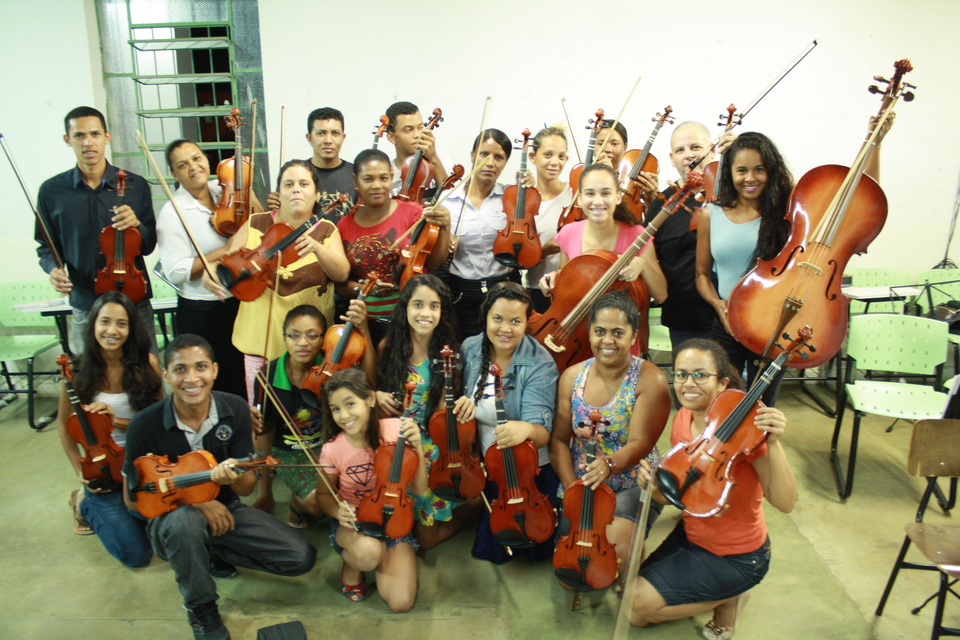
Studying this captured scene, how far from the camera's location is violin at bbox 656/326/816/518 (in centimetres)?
187

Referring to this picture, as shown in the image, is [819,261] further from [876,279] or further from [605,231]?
[876,279]

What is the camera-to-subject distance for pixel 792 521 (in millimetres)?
2883

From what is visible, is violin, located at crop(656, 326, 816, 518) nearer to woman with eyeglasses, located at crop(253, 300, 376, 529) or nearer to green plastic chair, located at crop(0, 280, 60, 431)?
woman with eyeglasses, located at crop(253, 300, 376, 529)

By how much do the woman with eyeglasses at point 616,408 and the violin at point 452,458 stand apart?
1.02 feet

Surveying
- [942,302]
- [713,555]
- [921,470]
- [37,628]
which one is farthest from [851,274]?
[37,628]

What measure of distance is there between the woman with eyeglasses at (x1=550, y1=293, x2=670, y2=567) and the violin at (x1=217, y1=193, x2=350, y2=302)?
1.17 meters

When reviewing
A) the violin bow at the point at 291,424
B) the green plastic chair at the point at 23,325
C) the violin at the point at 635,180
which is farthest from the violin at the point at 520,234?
the green plastic chair at the point at 23,325

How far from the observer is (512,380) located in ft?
8.27

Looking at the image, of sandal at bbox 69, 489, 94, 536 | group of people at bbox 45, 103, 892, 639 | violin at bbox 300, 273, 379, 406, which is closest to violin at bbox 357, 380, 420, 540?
group of people at bbox 45, 103, 892, 639

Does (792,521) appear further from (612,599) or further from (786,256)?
(786,256)

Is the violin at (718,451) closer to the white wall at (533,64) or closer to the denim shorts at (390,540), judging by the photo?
the denim shorts at (390,540)

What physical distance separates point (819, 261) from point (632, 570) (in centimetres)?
120

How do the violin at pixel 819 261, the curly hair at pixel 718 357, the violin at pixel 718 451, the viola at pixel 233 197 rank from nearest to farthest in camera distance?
the violin at pixel 718 451, the violin at pixel 819 261, the curly hair at pixel 718 357, the viola at pixel 233 197

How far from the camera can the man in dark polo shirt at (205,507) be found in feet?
7.14
